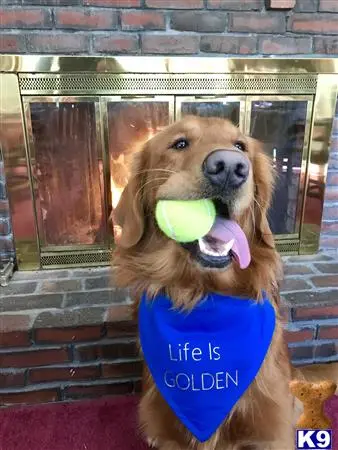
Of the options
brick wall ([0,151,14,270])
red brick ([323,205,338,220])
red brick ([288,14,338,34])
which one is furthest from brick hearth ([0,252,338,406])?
red brick ([288,14,338,34])

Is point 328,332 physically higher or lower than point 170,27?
lower

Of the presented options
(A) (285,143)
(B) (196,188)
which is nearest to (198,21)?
(A) (285,143)

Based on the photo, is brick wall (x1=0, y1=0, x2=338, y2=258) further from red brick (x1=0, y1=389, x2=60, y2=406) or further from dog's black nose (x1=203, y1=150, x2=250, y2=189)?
red brick (x1=0, y1=389, x2=60, y2=406)

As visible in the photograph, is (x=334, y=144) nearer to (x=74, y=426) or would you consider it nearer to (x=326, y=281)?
(x=326, y=281)

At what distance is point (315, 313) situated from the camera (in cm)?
169

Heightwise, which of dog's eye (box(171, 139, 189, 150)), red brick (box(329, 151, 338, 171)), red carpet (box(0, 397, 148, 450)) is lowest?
red carpet (box(0, 397, 148, 450))

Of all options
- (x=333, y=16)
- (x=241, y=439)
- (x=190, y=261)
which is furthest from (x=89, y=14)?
(x=241, y=439)

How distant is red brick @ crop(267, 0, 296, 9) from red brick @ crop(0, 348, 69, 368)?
1559mm

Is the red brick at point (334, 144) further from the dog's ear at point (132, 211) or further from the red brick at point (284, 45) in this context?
the dog's ear at point (132, 211)

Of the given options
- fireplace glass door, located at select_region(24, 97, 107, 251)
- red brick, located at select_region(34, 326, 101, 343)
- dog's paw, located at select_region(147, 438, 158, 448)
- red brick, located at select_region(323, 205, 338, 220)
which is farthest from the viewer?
red brick, located at select_region(323, 205, 338, 220)

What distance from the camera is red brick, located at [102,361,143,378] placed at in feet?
5.34

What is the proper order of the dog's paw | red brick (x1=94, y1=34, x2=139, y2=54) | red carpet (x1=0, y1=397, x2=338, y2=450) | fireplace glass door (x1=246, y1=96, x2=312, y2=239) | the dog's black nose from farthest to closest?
fireplace glass door (x1=246, y1=96, x2=312, y2=239), red brick (x1=94, y1=34, x2=139, y2=54), red carpet (x1=0, y1=397, x2=338, y2=450), the dog's paw, the dog's black nose

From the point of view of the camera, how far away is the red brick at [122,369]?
64.1 inches

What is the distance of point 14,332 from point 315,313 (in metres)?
1.17
